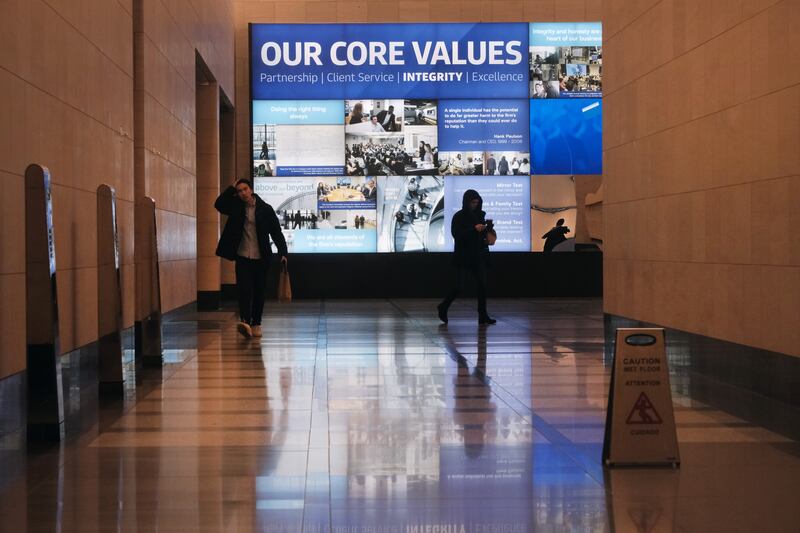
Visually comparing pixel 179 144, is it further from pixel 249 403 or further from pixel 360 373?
pixel 249 403

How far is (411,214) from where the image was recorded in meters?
25.9

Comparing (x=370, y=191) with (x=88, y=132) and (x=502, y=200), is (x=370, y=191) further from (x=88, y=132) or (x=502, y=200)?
(x=88, y=132)

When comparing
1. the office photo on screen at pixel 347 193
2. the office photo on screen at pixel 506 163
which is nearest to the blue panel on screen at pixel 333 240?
the office photo on screen at pixel 347 193

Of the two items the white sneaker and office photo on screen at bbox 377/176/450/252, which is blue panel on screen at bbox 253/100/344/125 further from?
the white sneaker

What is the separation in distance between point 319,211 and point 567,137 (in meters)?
5.79

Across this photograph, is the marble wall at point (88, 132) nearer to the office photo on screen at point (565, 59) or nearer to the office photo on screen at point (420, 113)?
the office photo on screen at point (420, 113)

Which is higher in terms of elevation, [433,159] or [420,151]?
[420,151]

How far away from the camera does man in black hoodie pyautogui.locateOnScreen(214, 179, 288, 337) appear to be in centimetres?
1423

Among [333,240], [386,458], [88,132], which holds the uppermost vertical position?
[88,132]

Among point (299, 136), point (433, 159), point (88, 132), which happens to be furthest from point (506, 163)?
point (88, 132)

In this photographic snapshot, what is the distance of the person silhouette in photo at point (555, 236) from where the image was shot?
25875 millimetres

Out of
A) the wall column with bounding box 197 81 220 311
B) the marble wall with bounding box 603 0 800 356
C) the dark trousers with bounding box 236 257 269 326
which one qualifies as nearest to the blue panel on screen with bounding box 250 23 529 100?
the wall column with bounding box 197 81 220 311

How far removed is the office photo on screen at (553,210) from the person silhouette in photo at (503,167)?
2.07 ft

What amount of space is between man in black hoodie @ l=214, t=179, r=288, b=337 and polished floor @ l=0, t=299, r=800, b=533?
268 cm
